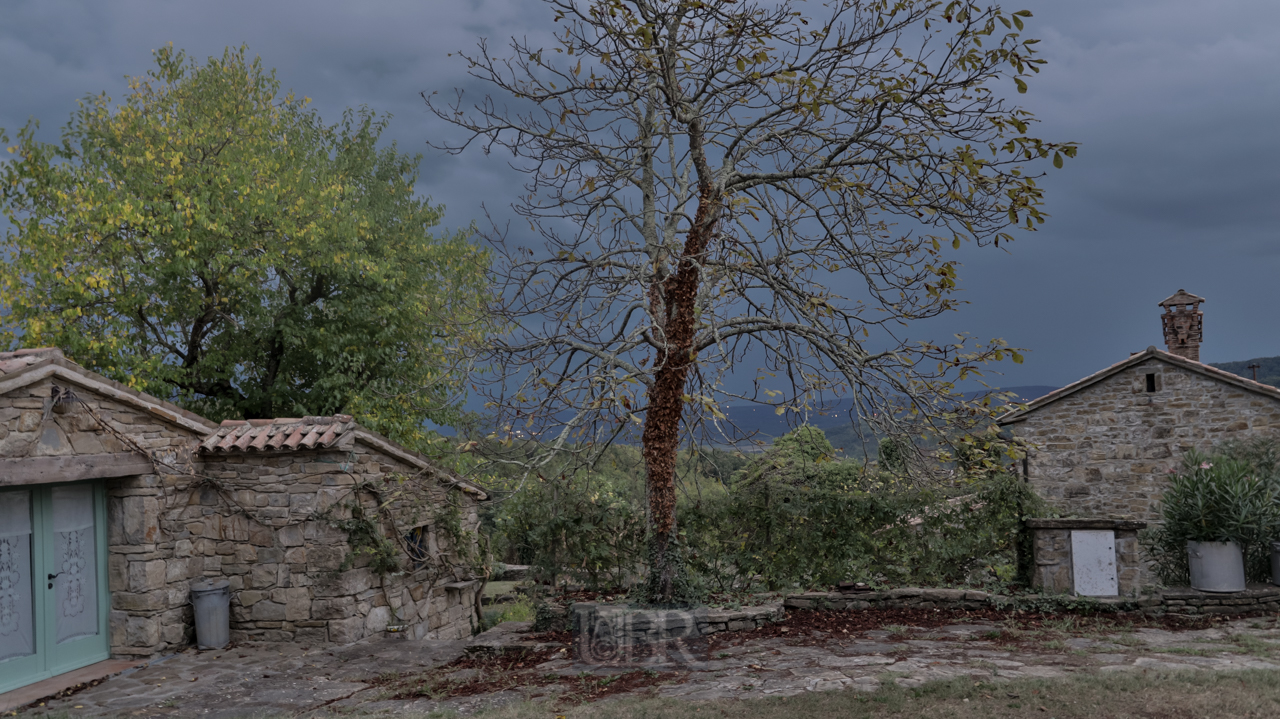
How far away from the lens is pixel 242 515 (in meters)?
9.33

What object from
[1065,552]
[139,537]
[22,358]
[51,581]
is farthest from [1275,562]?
[22,358]

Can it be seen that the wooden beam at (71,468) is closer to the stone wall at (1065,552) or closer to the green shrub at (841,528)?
the green shrub at (841,528)

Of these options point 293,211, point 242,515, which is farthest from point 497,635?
point 293,211

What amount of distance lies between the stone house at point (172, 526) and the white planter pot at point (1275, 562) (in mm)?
10384

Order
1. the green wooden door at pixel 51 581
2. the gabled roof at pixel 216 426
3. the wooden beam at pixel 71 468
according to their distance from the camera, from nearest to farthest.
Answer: the wooden beam at pixel 71 468 → the green wooden door at pixel 51 581 → the gabled roof at pixel 216 426

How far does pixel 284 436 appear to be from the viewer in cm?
918

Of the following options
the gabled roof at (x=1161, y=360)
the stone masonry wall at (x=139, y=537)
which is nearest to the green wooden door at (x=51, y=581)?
the stone masonry wall at (x=139, y=537)

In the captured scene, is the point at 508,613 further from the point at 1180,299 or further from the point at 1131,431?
the point at 1180,299

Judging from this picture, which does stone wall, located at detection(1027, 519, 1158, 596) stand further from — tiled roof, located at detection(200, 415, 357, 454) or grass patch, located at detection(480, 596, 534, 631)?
tiled roof, located at detection(200, 415, 357, 454)

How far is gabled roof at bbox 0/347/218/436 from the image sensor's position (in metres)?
7.51

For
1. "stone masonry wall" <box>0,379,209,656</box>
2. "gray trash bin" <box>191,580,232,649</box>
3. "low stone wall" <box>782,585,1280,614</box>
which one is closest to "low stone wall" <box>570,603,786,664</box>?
"low stone wall" <box>782,585,1280,614</box>

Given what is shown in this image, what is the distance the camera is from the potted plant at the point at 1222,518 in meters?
8.45

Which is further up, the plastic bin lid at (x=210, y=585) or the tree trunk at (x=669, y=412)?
the tree trunk at (x=669, y=412)

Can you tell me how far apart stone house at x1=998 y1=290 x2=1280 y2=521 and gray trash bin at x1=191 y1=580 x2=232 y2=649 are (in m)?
14.0
